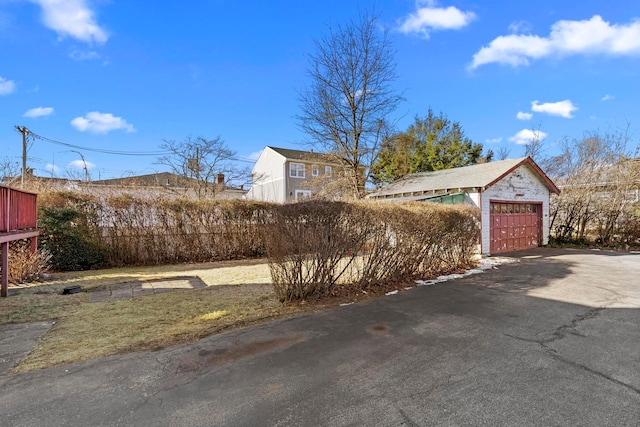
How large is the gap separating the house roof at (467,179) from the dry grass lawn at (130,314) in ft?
32.7

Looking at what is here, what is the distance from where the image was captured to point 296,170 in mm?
31266

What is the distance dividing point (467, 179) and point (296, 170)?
19385 millimetres

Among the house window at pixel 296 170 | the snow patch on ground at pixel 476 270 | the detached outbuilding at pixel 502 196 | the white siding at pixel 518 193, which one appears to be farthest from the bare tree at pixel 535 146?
the house window at pixel 296 170

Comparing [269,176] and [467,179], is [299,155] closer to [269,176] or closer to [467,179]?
[269,176]

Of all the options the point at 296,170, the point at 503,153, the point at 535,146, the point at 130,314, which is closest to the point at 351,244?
the point at 130,314

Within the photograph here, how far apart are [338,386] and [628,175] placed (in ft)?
65.0

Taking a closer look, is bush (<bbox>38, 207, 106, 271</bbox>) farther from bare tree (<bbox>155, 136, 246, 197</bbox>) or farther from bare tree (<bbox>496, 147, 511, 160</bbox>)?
bare tree (<bbox>496, 147, 511, 160</bbox>)

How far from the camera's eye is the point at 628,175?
51.0 feet

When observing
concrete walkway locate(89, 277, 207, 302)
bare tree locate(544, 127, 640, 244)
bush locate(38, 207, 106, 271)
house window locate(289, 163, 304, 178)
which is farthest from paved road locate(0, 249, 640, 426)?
house window locate(289, 163, 304, 178)

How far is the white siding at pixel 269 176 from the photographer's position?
3109 centimetres

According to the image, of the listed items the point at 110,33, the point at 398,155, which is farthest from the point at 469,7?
the point at 398,155

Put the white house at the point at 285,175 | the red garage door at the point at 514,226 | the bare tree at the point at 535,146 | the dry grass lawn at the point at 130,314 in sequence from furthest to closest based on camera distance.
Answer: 1. the white house at the point at 285,175
2. the bare tree at the point at 535,146
3. the red garage door at the point at 514,226
4. the dry grass lawn at the point at 130,314

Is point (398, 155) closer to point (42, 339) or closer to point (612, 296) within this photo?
point (612, 296)

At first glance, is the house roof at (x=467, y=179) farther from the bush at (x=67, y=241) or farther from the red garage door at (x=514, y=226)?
the bush at (x=67, y=241)
